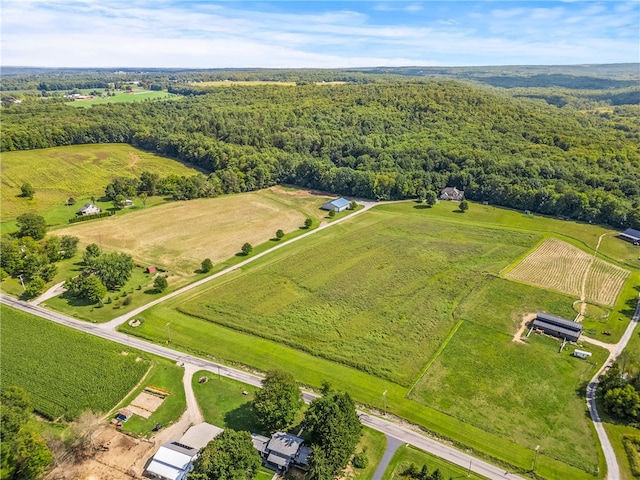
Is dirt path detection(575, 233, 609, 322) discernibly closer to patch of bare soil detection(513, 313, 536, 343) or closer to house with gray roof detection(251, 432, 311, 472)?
patch of bare soil detection(513, 313, 536, 343)

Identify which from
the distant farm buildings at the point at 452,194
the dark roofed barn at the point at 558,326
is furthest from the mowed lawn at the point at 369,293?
the distant farm buildings at the point at 452,194

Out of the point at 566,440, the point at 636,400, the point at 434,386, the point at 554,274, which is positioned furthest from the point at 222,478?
the point at 554,274

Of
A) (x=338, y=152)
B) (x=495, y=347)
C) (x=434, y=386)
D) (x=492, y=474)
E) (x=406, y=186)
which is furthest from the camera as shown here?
(x=338, y=152)

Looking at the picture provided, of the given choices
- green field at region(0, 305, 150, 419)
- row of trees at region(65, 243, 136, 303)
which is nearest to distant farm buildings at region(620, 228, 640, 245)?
row of trees at region(65, 243, 136, 303)

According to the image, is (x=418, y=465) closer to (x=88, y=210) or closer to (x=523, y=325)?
A: (x=523, y=325)

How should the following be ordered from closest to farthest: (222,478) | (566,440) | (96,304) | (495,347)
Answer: (222,478), (566,440), (495,347), (96,304)

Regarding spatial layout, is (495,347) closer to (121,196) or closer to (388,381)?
(388,381)
